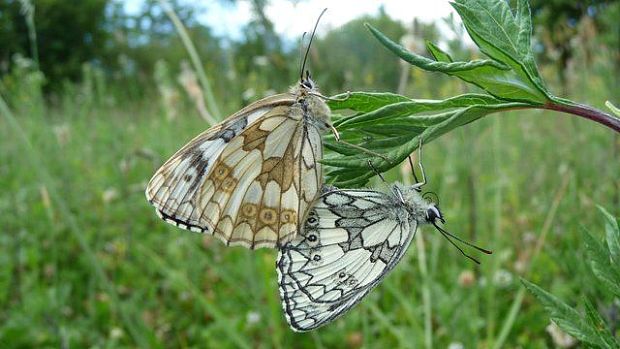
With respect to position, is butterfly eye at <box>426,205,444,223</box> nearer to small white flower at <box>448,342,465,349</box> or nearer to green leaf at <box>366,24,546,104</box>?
green leaf at <box>366,24,546,104</box>

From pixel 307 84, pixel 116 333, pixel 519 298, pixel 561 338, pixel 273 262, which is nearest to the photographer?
pixel 307 84

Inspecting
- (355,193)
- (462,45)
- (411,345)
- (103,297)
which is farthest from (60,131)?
(355,193)

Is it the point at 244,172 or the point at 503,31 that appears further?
the point at 244,172

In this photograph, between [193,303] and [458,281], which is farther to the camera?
[193,303]

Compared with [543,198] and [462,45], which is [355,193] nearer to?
[462,45]

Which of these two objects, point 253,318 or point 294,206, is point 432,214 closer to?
point 294,206

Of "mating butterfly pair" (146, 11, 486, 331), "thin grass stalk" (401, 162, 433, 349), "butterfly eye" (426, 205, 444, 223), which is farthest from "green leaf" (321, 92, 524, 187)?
"thin grass stalk" (401, 162, 433, 349)

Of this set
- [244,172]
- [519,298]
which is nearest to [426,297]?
[519,298]
